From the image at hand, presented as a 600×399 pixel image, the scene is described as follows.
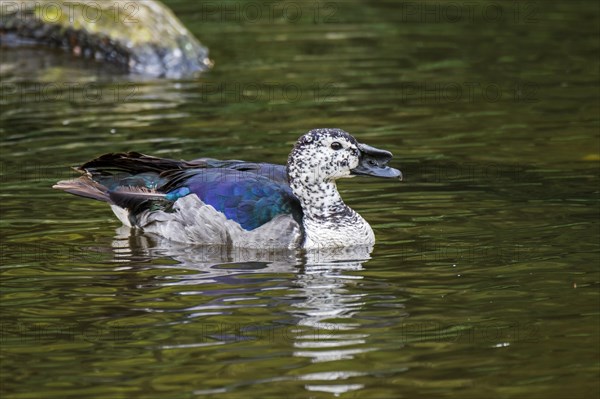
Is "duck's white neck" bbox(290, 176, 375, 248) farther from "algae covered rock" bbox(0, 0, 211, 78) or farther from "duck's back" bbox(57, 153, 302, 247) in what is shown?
Result: "algae covered rock" bbox(0, 0, 211, 78)

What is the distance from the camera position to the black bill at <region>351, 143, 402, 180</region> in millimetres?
11117

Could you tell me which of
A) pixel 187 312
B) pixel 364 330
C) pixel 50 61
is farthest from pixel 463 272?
pixel 50 61

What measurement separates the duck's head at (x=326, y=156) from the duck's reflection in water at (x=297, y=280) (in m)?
0.68

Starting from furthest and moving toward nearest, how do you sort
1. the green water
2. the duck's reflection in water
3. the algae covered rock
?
the algae covered rock → the duck's reflection in water → the green water

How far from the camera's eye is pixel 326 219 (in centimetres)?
1111

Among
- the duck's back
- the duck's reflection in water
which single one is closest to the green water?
the duck's reflection in water

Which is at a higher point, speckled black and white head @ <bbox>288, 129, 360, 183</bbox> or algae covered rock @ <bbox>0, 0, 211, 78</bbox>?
algae covered rock @ <bbox>0, 0, 211, 78</bbox>

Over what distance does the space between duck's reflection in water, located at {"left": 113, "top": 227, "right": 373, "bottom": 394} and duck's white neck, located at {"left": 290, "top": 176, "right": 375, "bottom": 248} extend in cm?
9

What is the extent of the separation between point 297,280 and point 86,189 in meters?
2.75

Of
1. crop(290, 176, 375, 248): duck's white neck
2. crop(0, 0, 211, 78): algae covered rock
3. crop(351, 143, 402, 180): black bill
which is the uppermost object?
crop(0, 0, 211, 78): algae covered rock

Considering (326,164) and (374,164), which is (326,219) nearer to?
(326,164)

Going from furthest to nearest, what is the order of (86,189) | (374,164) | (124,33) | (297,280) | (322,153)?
(124,33) → (86,189) → (374,164) → (322,153) → (297,280)

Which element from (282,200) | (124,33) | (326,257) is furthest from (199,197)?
(124,33)

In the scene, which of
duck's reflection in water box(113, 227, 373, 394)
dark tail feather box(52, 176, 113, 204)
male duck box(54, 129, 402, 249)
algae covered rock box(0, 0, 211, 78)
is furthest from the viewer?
algae covered rock box(0, 0, 211, 78)
